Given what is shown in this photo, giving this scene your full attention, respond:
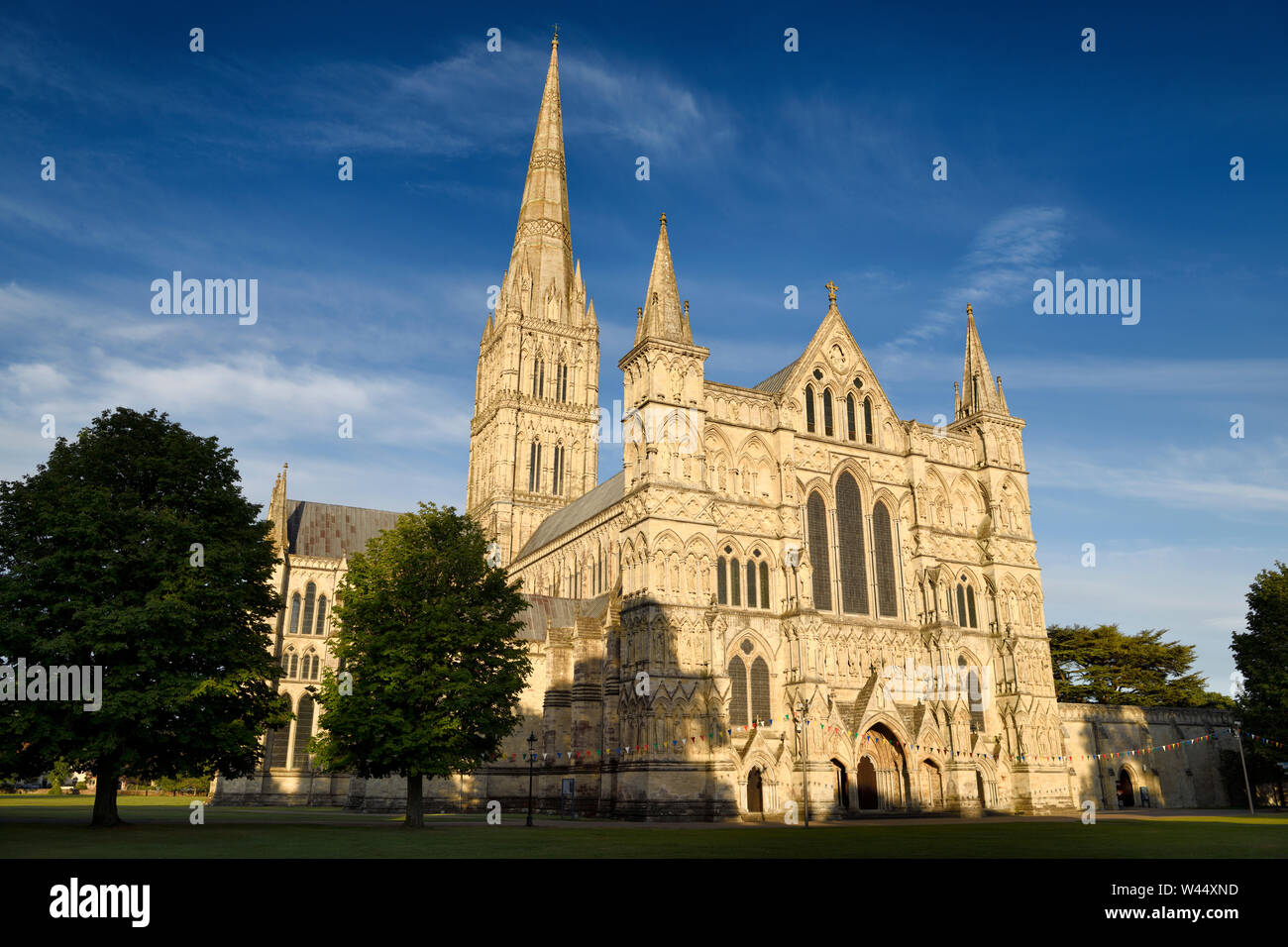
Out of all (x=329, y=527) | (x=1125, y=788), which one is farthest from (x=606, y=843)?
(x=329, y=527)

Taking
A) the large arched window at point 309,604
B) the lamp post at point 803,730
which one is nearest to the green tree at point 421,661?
the lamp post at point 803,730

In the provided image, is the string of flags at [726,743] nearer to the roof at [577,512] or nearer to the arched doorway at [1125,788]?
the arched doorway at [1125,788]

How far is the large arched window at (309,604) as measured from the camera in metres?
68.4

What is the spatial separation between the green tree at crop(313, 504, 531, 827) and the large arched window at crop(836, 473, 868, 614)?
1978cm

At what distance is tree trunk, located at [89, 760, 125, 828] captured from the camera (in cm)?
2838

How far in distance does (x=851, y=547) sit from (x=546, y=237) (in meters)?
53.7

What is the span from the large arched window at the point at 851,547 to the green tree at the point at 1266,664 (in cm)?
2401

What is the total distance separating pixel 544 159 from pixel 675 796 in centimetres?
7120

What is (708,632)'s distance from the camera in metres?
42.0

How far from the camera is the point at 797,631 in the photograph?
4372cm

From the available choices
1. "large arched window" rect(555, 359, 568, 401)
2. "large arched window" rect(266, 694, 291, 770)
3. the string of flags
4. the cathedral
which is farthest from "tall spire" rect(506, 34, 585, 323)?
the string of flags

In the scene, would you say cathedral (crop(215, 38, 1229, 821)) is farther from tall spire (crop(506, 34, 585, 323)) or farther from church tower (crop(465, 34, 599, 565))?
tall spire (crop(506, 34, 585, 323))

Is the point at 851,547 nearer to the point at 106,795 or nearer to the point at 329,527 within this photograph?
the point at 106,795
